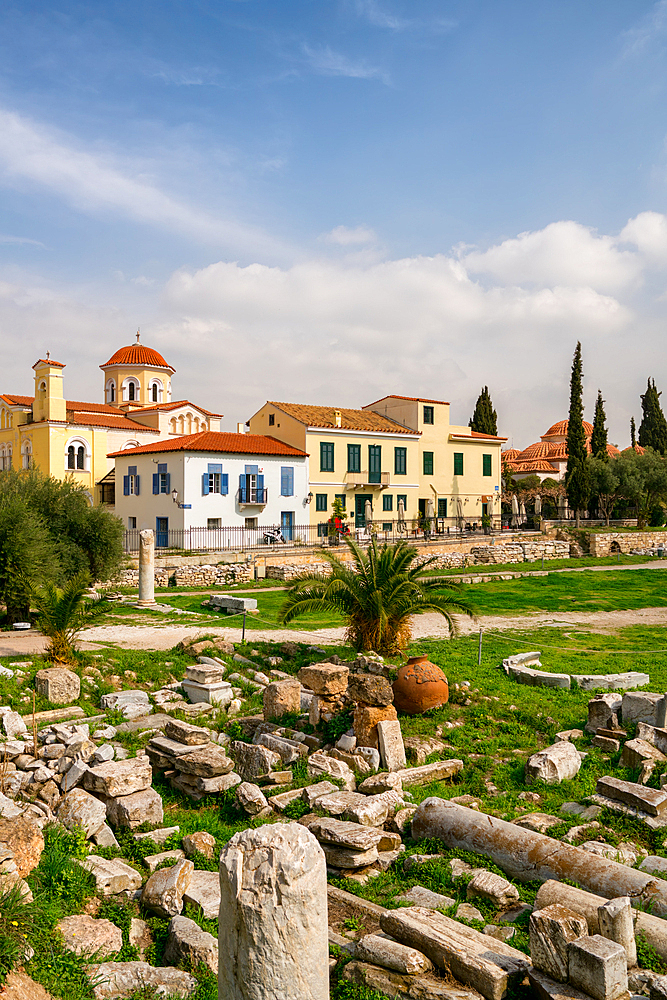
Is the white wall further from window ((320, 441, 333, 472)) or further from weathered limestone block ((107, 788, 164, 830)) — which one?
weathered limestone block ((107, 788, 164, 830))

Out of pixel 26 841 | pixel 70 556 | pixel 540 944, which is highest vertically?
pixel 70 556

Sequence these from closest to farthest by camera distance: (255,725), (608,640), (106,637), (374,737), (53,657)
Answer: (374,737) < (255,725) < (53,657) < (106,637) < (608,640)

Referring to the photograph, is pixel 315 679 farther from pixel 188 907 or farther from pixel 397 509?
pixel 397 509

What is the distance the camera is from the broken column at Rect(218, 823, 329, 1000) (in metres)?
3.60

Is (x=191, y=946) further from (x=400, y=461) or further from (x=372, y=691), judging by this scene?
(x=400, y=461)

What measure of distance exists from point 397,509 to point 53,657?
112ft

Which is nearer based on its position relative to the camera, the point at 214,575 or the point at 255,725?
the point at 255,725

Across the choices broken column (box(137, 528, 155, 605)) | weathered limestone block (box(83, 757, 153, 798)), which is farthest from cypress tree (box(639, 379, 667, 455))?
weathered limestone block (box(83, 757, 153, 798))

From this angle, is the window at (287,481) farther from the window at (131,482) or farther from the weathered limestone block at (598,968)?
the weathered limestone block at (598,968)

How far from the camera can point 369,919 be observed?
579 cm

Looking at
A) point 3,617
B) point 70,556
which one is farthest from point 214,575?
point 3,617

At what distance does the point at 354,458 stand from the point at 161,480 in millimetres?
12310

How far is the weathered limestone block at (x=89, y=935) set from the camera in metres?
5.09

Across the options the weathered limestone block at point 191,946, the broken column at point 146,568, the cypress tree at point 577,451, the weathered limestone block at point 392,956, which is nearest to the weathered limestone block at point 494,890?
the weathered limestone block at point 392,956
